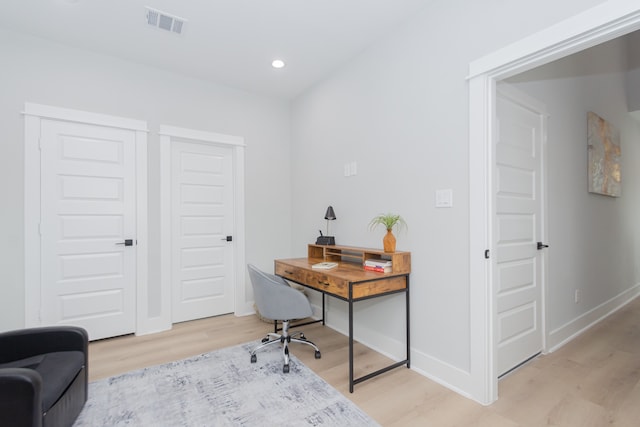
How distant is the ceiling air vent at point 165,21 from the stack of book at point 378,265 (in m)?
2.48

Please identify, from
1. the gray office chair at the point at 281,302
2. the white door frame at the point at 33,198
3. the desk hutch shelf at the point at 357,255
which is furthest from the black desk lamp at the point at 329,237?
the white door frame at the point at 33,198

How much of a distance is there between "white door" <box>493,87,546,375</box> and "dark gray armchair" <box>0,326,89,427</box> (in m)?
2.52

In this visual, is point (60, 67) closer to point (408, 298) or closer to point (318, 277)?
point (318, 277)

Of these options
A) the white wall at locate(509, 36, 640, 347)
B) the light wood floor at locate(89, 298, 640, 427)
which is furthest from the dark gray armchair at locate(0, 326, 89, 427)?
Answer: the white wall at locate(509, 36, 640, 347)

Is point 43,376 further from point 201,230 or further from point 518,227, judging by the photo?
point 518,227

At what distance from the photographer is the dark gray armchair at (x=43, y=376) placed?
1.30 meters

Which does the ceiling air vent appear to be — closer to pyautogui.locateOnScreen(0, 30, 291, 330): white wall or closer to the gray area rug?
pyautogui.locateOnScreen(0, 30, 291, 330): white wall

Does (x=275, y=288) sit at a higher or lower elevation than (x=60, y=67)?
lower

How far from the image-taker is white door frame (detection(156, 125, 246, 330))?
333cm

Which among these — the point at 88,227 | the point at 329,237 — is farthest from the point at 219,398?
the point at 88,227

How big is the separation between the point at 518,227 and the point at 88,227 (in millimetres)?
3821

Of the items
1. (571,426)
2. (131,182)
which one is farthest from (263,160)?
(571,426)

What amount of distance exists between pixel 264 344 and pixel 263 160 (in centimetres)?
226

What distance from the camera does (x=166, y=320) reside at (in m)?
3.31
